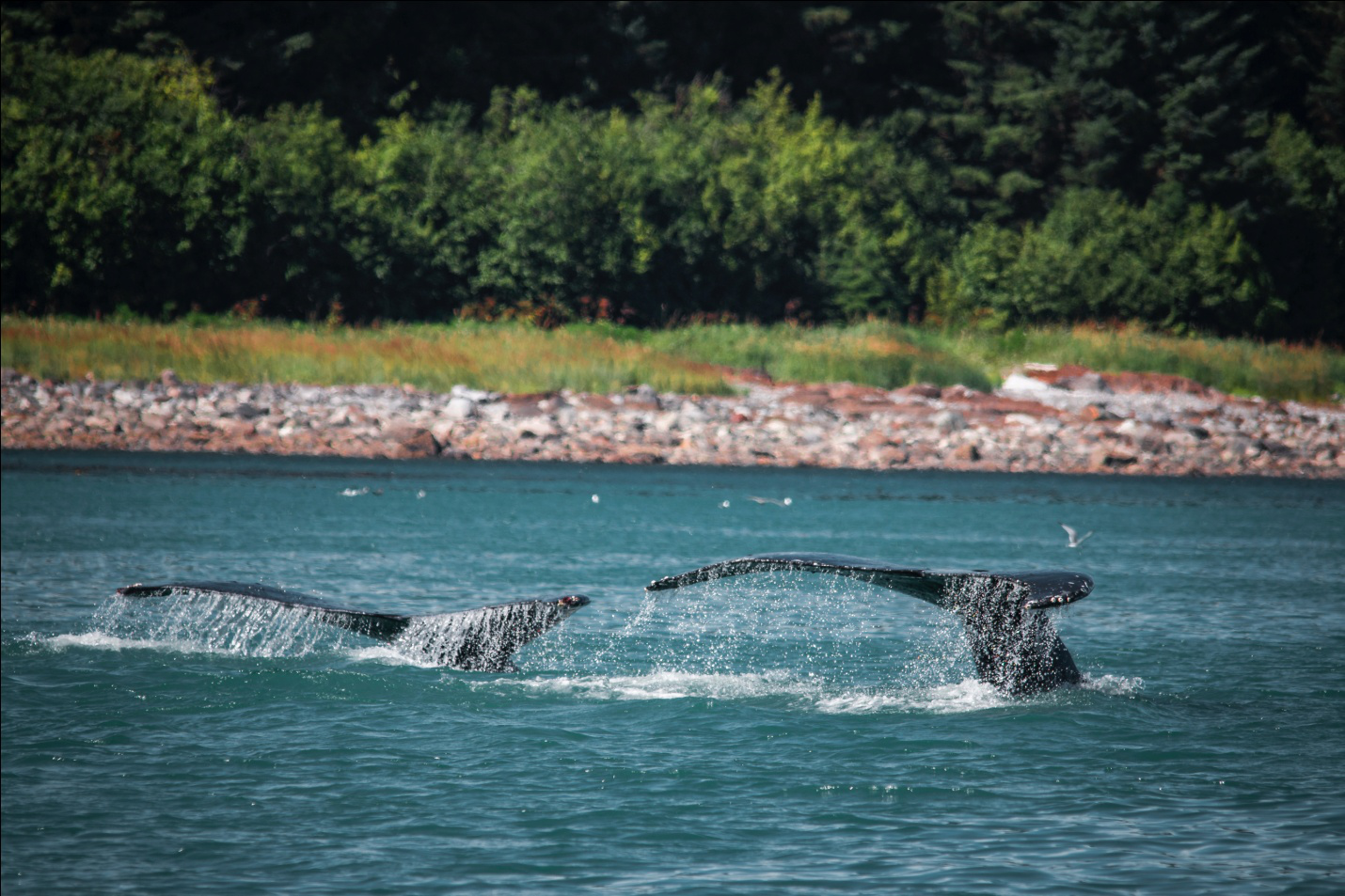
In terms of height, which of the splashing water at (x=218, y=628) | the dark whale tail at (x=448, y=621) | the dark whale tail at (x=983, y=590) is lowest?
the splashing water at (x=218, y=628)

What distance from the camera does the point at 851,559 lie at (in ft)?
30.9

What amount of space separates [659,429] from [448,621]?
2706cm

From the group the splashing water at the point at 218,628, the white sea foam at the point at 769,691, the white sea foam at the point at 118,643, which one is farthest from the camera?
the splashing water at the point at 218,628

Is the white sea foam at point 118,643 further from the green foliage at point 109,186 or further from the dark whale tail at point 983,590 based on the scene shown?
the green foliage at point 109,186

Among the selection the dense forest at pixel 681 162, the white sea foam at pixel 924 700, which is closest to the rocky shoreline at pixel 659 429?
the dense forest at pixel 681 162

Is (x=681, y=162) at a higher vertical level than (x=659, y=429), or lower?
higher

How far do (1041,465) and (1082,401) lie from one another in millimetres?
7294

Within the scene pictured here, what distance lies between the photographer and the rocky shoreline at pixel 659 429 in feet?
122

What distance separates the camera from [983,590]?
32.4 ft

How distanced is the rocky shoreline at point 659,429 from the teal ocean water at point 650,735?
45.2 feet

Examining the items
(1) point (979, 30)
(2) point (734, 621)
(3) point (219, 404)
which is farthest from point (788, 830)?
(1) point (979, 30)

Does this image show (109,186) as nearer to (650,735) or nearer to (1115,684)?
(650,735)

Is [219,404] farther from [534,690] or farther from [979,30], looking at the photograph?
[979,30]

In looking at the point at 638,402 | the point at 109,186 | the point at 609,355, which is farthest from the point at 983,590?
the point at 109,186
